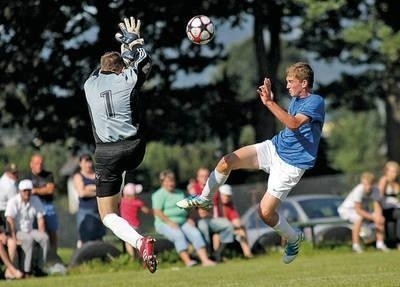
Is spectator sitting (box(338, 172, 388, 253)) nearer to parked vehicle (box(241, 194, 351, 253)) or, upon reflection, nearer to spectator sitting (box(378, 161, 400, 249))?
spectator sitting (box(378, 161, 400, 249))

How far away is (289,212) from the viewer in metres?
24.4

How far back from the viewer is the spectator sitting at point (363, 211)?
69.4ft

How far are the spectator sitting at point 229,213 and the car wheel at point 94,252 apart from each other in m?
2.42

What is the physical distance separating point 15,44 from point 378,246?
521 inches

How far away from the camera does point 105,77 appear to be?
38.5 ft

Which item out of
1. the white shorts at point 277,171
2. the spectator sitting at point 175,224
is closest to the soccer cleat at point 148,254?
the white shorts at point 277,171

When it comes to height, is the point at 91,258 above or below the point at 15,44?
below

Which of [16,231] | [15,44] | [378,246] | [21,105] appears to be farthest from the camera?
[21,105]

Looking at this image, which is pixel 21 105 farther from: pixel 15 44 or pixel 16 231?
pixel 16 231

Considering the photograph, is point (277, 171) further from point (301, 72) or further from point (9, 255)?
point (9, 255)

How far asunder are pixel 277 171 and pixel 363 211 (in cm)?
980

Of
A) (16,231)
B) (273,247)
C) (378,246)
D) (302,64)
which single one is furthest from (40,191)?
(302,64)

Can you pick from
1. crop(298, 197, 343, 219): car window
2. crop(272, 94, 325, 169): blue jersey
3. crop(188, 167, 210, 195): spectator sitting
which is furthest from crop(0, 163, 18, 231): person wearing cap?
crop(298, 197, 343, 219): car window

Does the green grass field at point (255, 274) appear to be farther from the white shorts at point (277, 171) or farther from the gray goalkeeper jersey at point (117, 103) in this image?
the gray goalkeeper jersey at point (117, 103)
